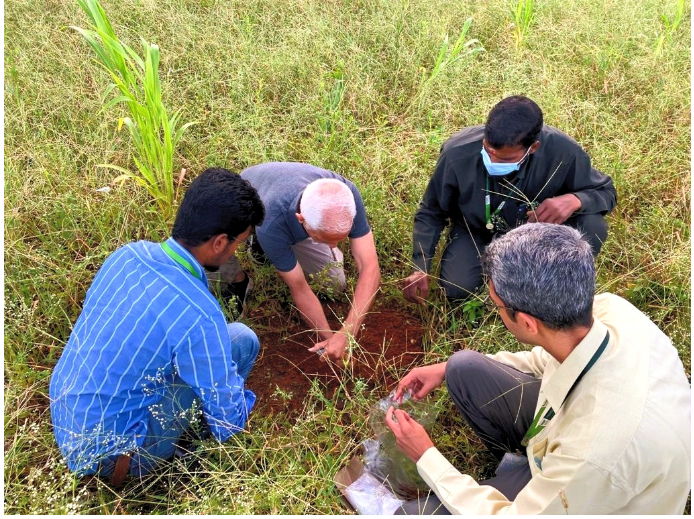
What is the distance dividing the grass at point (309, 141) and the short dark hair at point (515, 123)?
0.72m

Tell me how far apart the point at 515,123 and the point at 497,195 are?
439 millimetres

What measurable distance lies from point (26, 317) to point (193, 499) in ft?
3.87

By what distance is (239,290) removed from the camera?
277 cm

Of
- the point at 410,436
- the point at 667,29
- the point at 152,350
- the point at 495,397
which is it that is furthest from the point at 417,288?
the point at 667,29

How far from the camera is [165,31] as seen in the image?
412 centimetres

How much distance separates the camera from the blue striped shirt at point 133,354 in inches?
66.3

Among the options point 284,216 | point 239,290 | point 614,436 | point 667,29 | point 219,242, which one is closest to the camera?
point 614,436

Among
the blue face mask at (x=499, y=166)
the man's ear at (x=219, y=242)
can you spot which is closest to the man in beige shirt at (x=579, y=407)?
the man's ear at (x=219, y=242)

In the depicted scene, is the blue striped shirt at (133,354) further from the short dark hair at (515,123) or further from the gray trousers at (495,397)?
the short dark hair at (515,123)

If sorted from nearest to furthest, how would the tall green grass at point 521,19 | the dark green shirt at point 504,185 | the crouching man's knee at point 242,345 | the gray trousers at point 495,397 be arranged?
1. the gray trousers at point 495,397
2. the crouching man's knee at point 242,345
3. the dark green shirt at point 504,185
4. the tall green grass at point 521,19

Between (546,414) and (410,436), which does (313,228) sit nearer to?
(410,436)

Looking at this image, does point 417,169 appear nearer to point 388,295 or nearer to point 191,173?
point 388,295

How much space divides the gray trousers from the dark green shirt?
81 centimetres

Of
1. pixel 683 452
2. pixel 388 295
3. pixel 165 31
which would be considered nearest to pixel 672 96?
pixel 388 295
